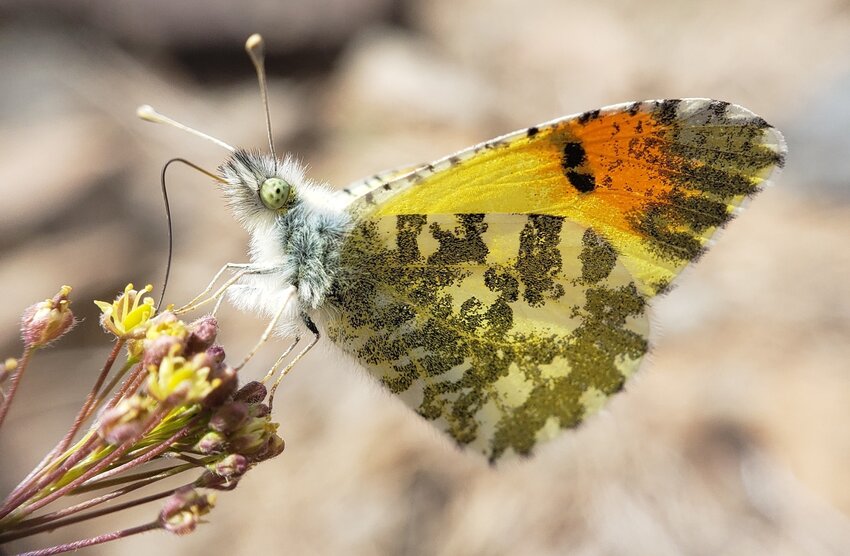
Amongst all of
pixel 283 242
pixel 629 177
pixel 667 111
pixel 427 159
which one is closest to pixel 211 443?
pixel 283 242

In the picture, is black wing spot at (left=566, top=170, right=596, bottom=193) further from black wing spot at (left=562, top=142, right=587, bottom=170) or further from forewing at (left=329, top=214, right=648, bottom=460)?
forewing at (left=329, top=214, right=648, bottom=460)

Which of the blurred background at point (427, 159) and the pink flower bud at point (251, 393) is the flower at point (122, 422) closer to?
the pink flower bud at point (251, 393)

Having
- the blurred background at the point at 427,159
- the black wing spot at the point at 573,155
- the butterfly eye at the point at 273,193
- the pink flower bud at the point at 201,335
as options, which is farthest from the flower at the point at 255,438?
the black wing spot at the point at 573,155

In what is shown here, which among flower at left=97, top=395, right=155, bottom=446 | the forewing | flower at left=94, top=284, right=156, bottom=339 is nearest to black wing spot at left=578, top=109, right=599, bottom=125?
the forewing

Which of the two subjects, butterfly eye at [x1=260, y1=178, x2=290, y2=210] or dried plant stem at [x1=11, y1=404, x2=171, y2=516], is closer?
dried plant stem at [x1=11, y1=404, x2=171, y2=516]

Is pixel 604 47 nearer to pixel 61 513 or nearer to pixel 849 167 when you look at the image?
pixel 849 167

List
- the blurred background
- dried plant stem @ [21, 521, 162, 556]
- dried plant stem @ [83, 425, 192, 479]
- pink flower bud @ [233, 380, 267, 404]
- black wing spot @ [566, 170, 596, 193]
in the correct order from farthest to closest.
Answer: the blurred background < black wing spot @ [566, 170, 596, 193] < pink flower bud @ [233, 380, 267, 404] < dried plant stem @ [83, 425, 192, 479] < dried plant stem @ [21, 521, 162, 556]

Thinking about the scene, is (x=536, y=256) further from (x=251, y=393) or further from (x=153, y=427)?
(x=153, y=427)
